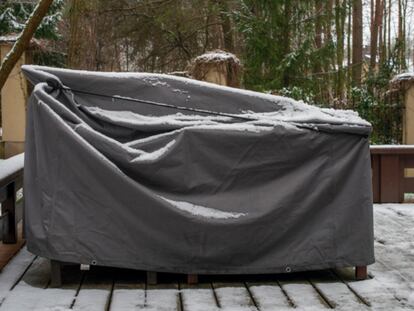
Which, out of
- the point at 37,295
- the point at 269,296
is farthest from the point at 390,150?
the point at 37,295

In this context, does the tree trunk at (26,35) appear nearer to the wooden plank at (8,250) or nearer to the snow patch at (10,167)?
the snow patch at (10,167)

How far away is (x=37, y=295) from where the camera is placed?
4.69 m

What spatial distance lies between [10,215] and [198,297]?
2222 mm

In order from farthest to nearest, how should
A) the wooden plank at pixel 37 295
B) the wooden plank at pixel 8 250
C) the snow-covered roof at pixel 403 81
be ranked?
the snow-covered roof at pixel 403 81 < the wooden plank at pixel 8 250 < the wooden plank at pixel 37 295

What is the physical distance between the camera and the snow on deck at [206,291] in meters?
4.50

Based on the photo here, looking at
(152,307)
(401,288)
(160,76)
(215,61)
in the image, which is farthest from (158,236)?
(215,61)

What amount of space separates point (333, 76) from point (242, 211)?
11.5 meters

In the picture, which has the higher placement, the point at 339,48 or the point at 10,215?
the point at 339,48

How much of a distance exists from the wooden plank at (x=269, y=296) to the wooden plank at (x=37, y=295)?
121 cm

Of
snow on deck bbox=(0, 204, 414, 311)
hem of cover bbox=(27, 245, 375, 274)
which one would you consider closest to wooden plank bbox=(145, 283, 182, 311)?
snow on deck bbox=(0, 204, 414, 311)

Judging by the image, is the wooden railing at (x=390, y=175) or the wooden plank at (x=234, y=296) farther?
the wooden railing at (x=390, y=175)

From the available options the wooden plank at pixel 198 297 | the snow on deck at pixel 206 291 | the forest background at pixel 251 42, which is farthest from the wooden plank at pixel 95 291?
the forest background at pixel 251 42

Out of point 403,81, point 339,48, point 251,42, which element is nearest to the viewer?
point 403,81

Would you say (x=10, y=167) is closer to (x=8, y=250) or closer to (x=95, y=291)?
(x=8, y=250)
